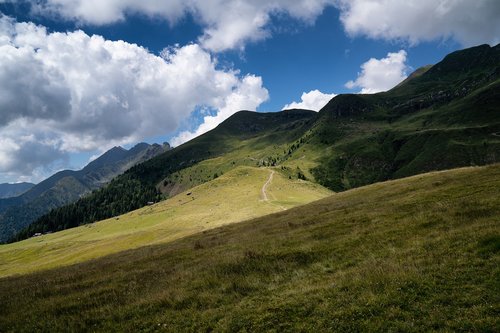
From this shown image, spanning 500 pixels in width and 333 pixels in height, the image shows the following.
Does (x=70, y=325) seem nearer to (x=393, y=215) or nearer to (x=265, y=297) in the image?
(x=265, y=297)

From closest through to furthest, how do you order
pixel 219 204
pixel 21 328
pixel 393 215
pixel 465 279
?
pixel 465 279
pixel 21 328
pixel 393 215
pixel 219 204

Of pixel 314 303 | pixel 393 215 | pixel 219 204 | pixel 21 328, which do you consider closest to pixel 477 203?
pixel 393 215

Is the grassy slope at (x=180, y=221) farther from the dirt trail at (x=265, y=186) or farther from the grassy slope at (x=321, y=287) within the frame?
the grassy slope at (x=321, y=287)

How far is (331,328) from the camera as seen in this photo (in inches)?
406

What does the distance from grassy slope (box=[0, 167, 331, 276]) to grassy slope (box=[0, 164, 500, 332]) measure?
2311 inches

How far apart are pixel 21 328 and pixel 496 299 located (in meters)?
19.1

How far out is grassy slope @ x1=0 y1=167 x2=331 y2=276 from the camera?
89.7m

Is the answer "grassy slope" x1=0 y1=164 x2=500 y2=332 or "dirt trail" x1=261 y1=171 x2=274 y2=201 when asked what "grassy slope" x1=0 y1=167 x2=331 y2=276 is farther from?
"grassy slope" x1=0 y1=164 x2=500 y2=332

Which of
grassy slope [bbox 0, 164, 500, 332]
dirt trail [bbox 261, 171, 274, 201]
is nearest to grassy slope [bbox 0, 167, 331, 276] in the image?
dirt trail [bbox 261, 171, 274, 201]

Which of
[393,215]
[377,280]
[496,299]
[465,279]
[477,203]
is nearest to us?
[496,299]

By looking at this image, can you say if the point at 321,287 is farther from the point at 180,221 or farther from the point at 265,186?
the point at 265,186

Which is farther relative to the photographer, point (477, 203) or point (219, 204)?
point (219, 204)

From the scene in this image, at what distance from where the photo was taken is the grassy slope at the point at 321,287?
10797mm

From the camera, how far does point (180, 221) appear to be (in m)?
107
